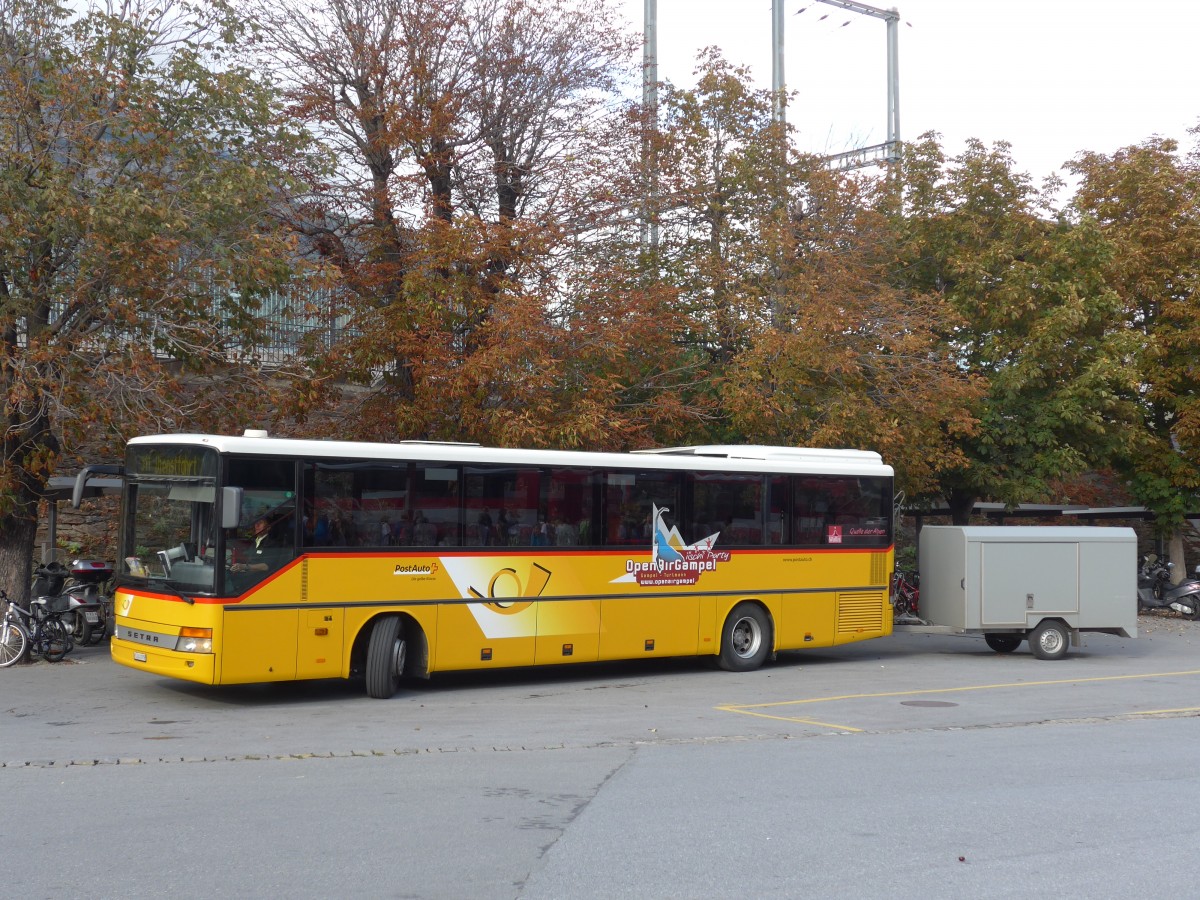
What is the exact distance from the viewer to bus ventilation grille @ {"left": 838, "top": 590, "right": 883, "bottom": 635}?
19.0 m

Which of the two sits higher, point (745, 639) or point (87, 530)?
point (87, 530)

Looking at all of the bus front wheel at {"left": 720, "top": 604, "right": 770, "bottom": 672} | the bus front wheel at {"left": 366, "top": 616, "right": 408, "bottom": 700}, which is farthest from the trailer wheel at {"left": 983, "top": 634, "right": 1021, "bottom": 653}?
the bus front wheel at {"left": 366, "top": 616, "right": 408, "bottom": 700}

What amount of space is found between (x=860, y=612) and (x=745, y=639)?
2.08m

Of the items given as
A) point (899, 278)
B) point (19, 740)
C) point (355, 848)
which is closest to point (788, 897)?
point (355, 848)

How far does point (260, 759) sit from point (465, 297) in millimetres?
10374

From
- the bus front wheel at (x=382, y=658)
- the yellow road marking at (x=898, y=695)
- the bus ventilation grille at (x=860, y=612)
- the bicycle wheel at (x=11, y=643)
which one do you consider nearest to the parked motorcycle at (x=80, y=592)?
the bicycle wheel at (x=11, y=643)

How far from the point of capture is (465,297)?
19562 mm

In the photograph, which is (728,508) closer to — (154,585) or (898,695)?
(898,695)

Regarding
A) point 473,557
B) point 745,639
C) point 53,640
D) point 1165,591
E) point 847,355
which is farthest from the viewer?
point 1165,591

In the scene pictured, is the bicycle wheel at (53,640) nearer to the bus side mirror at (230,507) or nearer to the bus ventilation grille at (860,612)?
the bus side mirror at (230,507)

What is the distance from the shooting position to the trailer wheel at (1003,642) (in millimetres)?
21312

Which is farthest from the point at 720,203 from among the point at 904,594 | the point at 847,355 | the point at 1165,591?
the point at 1165,591

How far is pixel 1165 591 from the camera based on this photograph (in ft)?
100

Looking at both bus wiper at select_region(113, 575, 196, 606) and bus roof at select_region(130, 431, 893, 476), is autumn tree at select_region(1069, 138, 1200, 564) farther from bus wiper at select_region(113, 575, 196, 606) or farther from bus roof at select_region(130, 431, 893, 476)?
bus wiper at select_region(113, 575, 196, 606)
